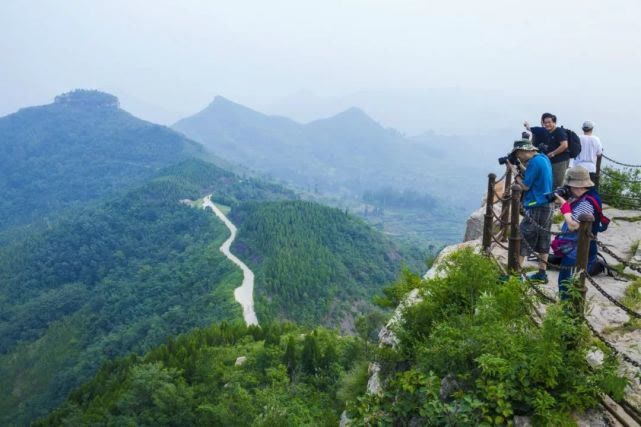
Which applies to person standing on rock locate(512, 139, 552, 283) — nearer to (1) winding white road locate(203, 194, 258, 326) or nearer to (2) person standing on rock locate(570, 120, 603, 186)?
(2) person standing on rock locate(570, 120, 603, 186)

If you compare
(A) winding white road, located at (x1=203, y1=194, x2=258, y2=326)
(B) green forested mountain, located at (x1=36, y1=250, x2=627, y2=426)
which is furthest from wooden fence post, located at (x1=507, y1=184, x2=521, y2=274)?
(A) winding white road, located at (x1=203, y1=194, x2=258, y2=326)

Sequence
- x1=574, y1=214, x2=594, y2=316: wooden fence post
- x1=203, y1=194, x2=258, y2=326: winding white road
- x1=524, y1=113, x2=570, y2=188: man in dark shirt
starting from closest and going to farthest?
1. x1=574, y1=214, x2=594, y2=316: wooden fence post
2. x1=524, y1=113, x2=570, y2=188: man in dark shirt
3. x1=203, y1=194, x2=258, y2=326: winding white road

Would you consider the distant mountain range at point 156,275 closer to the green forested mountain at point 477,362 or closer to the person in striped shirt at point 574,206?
the green forested mountain at point 477,362

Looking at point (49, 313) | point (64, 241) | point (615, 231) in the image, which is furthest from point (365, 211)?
point (615, 231)

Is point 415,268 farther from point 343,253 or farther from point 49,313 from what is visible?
point 49,313

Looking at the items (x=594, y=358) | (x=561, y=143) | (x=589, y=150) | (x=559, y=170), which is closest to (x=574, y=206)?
(x=594, y=358)

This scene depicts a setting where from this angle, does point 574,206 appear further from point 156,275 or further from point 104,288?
point 104,288
